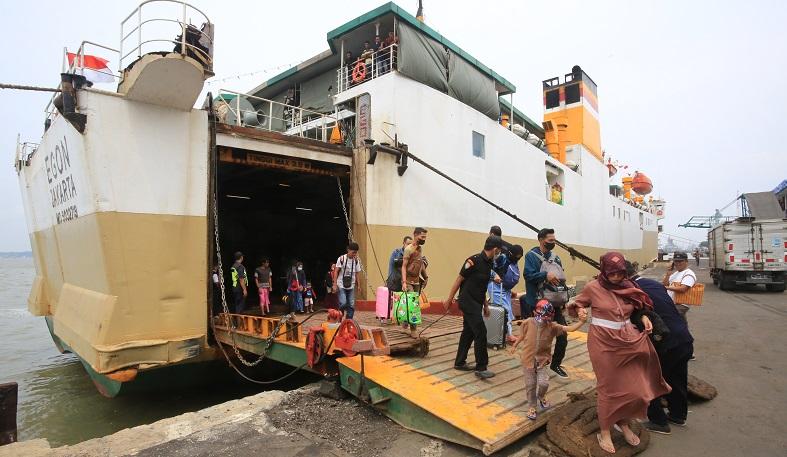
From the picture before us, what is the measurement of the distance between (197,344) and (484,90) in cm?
1044

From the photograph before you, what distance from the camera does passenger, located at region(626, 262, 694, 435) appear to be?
374 centimetres

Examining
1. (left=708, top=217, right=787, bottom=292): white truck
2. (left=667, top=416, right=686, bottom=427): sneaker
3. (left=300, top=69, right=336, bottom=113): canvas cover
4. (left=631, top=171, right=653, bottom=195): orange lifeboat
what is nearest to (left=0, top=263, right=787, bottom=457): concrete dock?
(left=667, top=416, right=686, bottom=427): sneaker

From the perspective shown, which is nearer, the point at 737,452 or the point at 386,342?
the point at 737,452

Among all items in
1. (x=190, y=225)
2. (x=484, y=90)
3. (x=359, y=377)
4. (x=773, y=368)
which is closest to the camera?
(x=359, y=377)

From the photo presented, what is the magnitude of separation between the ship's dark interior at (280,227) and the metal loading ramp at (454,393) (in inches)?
323

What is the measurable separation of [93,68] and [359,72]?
6.00 metres

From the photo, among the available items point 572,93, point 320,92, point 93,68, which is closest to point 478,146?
point 320,92

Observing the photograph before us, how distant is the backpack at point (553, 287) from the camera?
464cm

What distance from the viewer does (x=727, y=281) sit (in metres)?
17.3

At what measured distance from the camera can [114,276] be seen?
6473mm

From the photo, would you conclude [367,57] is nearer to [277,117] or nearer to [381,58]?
[381,58]

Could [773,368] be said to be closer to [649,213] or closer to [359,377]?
[359,377]

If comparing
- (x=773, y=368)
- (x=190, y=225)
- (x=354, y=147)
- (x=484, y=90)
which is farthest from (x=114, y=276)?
(x=484, y=90)

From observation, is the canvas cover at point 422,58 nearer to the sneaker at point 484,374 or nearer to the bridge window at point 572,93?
the sneaker at point 484,374
